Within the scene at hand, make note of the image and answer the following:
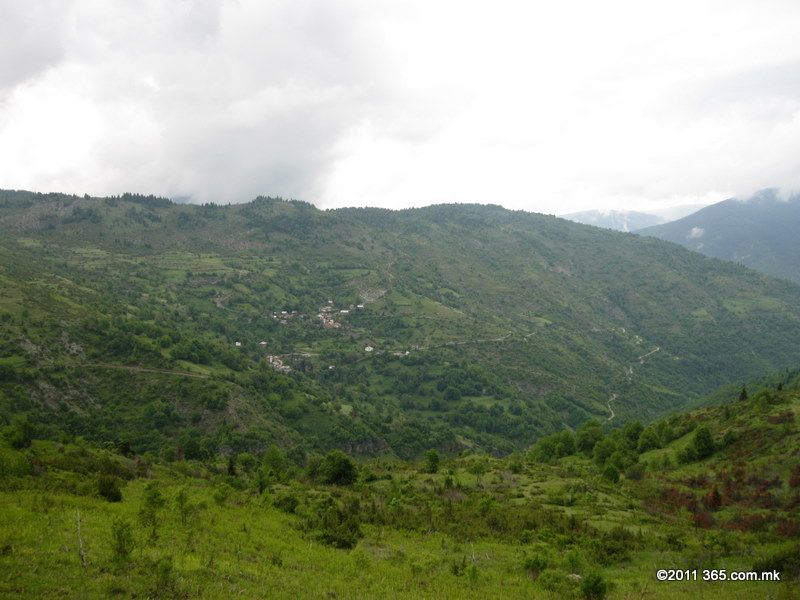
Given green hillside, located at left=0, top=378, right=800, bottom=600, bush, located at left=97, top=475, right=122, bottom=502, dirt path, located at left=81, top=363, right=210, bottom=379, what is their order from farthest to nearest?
dirt path, located at left=81, top=363, right=210, bottom=379, bush, located at left=97, top=475, right=122, bottom=502, green hillside, located at left=0, top=378, right=800, bottom=600

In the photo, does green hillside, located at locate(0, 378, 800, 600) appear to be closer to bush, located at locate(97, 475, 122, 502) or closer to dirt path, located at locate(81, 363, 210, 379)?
bush, located at locate(97, 475, 122, 502)

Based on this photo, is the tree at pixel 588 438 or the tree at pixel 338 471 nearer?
the tree at pixel 338 471

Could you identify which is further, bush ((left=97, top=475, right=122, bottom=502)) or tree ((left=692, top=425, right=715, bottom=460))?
tree ((left=692, top=425, right=715, bottom=460))

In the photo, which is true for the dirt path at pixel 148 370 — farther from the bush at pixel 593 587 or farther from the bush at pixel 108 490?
the bush at pixel 593 587

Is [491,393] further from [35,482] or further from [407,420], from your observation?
[35,482]

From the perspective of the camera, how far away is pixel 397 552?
71.5 feet

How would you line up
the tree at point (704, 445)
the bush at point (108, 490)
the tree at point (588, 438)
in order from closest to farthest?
the bush at point (108, 490) → the tree at point (704, 445) → the tree at point (588, 438)

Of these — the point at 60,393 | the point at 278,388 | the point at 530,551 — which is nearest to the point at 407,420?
the point at 278,388

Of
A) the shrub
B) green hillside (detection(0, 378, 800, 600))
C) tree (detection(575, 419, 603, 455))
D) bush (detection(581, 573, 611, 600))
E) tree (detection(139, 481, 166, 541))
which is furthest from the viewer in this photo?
tree (detection(575, 419, 603, 455))

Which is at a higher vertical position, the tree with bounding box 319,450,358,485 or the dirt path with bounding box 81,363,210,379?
the dirt path with bounding box 81,363,210,379

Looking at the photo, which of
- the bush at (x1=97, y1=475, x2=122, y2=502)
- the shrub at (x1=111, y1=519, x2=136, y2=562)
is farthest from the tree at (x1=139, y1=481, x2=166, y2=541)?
the shrub at (x1=111, y1=519, x2=136, y2=562)

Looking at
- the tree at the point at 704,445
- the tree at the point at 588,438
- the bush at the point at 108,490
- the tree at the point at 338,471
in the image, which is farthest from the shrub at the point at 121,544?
the tree at the point at 588,438

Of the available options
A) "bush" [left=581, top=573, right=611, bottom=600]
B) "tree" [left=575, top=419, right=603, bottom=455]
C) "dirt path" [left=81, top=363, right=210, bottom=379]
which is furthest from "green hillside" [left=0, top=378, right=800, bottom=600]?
"dirt path" [left=81, top=363, right=210, bottom=379]

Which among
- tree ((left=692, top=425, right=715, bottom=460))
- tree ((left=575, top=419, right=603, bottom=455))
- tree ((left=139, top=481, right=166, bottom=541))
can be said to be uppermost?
tree ((left=139, top=481, right=166, bottom=541))
